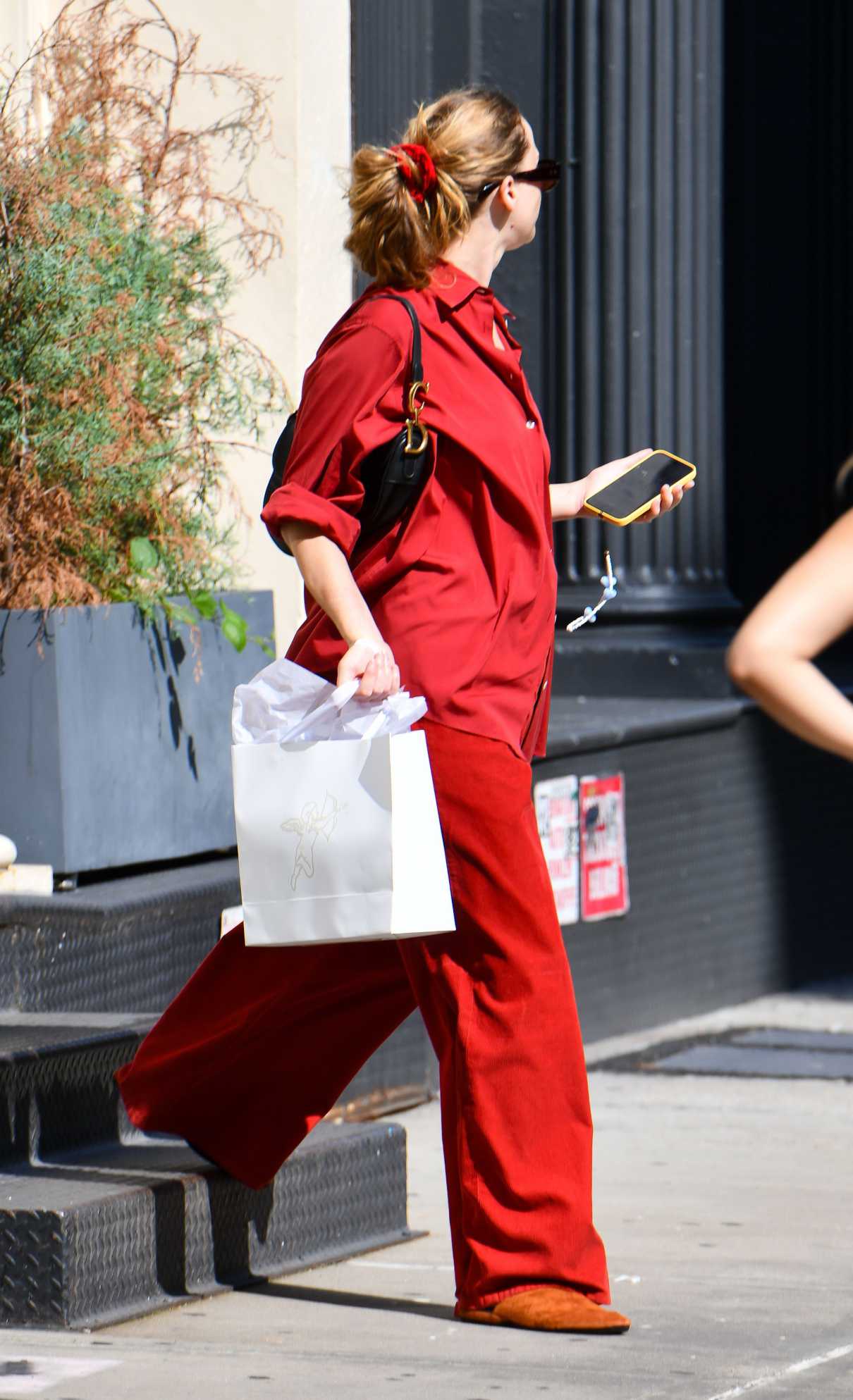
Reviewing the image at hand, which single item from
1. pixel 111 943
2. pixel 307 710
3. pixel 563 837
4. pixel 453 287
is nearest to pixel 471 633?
pixel 307 710

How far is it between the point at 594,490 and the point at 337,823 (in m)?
0.89

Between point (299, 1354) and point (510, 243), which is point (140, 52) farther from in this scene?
point (299, 1354)

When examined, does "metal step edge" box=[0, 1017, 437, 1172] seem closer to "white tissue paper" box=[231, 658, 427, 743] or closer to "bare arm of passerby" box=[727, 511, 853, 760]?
"white tissue paper" box=[231, 658, 427, 743]

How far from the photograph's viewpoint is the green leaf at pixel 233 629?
543cm

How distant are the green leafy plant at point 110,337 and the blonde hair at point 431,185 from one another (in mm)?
1277

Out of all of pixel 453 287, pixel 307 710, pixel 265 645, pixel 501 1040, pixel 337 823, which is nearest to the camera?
pixel 337 823

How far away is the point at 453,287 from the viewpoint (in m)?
4.04

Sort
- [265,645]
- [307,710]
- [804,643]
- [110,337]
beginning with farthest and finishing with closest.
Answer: [265,645]
[110,337]
[307,710]
[804,643]

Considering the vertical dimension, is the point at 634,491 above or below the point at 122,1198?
above

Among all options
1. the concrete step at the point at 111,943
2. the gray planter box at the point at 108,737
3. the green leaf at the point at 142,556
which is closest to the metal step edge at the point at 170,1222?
the concrete step at the point at 111,943

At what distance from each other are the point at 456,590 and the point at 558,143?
408cm

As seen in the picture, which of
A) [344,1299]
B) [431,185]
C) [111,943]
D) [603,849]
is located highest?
[431,185]

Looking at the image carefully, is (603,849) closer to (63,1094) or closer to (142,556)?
(142,556)

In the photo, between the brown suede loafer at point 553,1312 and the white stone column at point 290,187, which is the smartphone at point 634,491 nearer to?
the brown suede loafer at point 553,1312
